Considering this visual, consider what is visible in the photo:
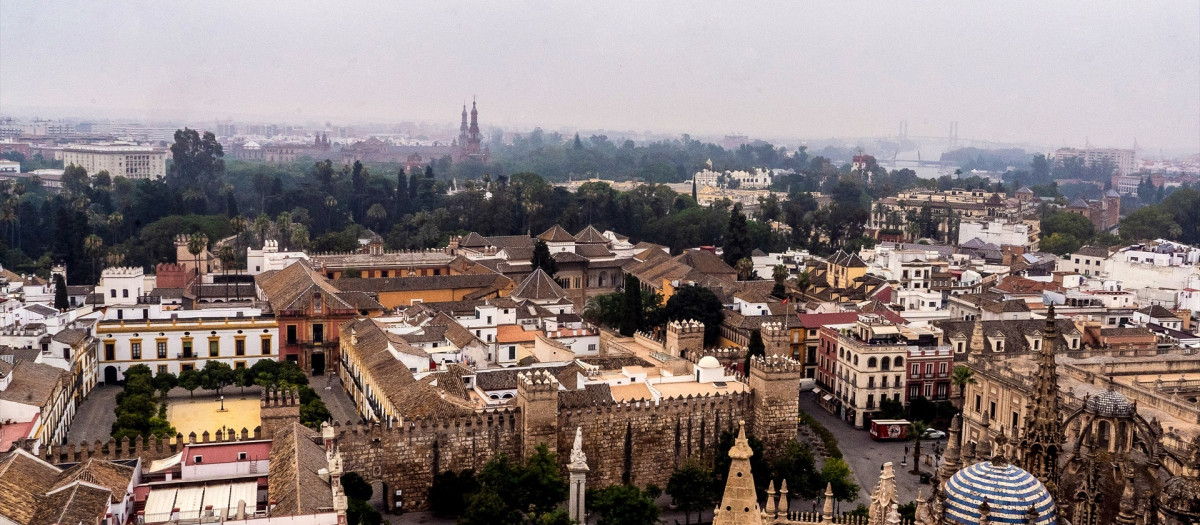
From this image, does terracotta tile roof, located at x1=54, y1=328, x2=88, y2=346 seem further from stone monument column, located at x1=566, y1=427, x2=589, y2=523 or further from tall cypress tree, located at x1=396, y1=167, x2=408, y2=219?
tall cypress tree, located at x1=396, y1=167, x2=408, y2=219

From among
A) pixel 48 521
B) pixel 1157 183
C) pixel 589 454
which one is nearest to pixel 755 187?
pixel 1157 183

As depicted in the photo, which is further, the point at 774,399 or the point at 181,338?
the point at 181,338

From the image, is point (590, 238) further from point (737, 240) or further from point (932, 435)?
point (932, 435)

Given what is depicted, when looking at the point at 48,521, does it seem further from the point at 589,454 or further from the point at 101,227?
the point at 101,227

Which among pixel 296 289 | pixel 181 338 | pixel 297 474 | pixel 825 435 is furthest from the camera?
pixel 296 289

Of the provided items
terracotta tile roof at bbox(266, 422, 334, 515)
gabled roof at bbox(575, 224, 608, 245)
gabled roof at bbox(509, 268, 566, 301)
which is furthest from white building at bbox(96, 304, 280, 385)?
gabled roof at bbox(575, 224, 608, 245)

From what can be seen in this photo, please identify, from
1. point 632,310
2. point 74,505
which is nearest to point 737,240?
point 632,310
